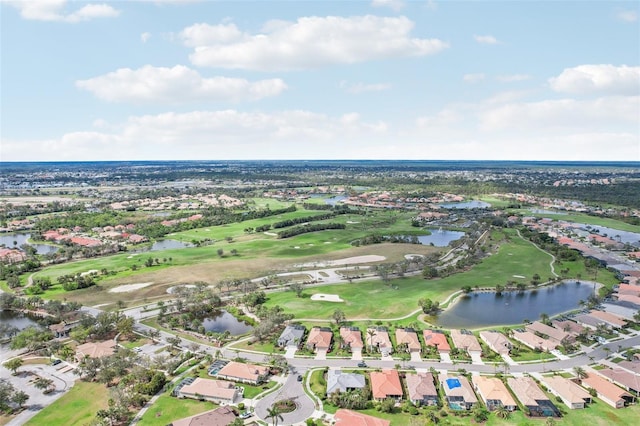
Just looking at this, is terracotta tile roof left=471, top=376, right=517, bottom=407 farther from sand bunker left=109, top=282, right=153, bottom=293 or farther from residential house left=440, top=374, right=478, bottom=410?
sand bunker left=109, top=282, right=153, bottom=293

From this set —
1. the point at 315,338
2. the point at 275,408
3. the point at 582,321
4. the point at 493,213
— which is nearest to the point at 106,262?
the point at 315,338

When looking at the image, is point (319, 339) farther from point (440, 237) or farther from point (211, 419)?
point (440, 237)

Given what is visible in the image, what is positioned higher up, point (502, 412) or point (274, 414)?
point (274, 414)

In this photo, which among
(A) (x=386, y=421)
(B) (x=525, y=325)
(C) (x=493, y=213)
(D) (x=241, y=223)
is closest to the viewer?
(A) (x=386, y=421)

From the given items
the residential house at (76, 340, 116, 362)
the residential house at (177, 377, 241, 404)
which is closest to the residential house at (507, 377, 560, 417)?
the residential house at (177, 377, 241, 404)

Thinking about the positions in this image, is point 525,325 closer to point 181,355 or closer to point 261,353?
point 261,353

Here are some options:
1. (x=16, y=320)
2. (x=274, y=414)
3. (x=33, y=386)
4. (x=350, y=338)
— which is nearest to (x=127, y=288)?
(x=16, y=320)
